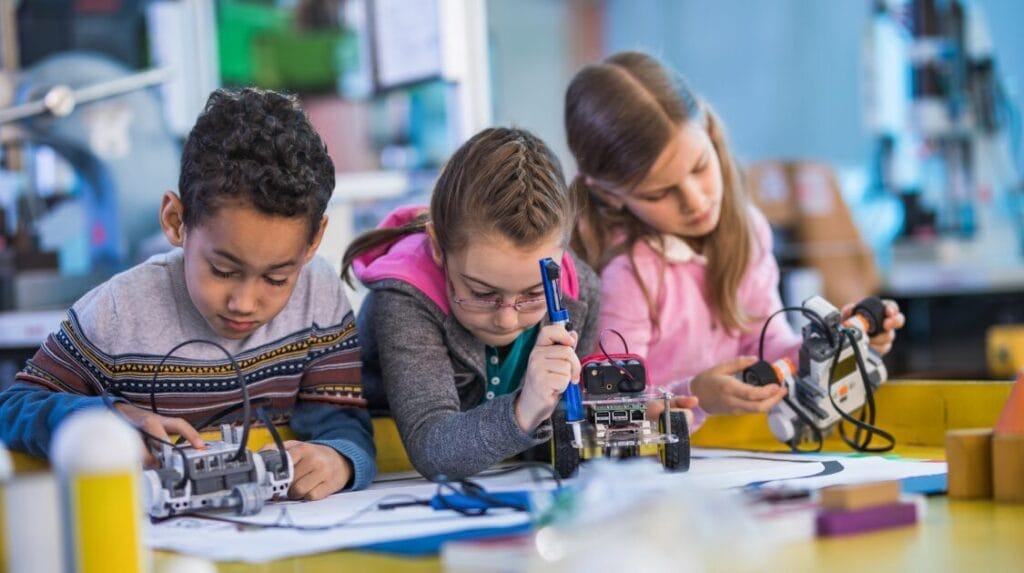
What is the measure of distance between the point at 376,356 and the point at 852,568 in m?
0.88

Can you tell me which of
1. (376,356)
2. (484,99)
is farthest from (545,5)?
(376,356)

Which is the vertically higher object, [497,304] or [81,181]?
[81,181]

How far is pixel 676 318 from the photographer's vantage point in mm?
1791

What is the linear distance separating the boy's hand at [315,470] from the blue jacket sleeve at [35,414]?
0.19m

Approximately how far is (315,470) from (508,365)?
0.34m

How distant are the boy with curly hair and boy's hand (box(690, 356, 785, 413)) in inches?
17.0

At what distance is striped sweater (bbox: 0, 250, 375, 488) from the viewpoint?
4.26 ft

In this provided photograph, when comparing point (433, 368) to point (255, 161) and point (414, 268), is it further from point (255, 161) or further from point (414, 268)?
point (255, 161)

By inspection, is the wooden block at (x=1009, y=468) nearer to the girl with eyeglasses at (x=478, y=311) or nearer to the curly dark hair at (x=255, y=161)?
the girl with eyeglasses at (x=478, y=311)

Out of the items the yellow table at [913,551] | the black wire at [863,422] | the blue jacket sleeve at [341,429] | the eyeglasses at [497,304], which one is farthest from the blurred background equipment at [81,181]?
the yellow table at [913,551]

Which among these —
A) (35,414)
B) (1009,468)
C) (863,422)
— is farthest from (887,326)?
(35,414)

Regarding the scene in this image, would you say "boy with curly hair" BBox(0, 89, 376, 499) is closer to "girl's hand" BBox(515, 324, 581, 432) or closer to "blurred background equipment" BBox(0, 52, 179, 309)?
"girl's hand" BBox(515, 324, 581, 432)

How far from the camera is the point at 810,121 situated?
5.69 metres

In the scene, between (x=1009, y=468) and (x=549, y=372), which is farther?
(x=549, y=372)
